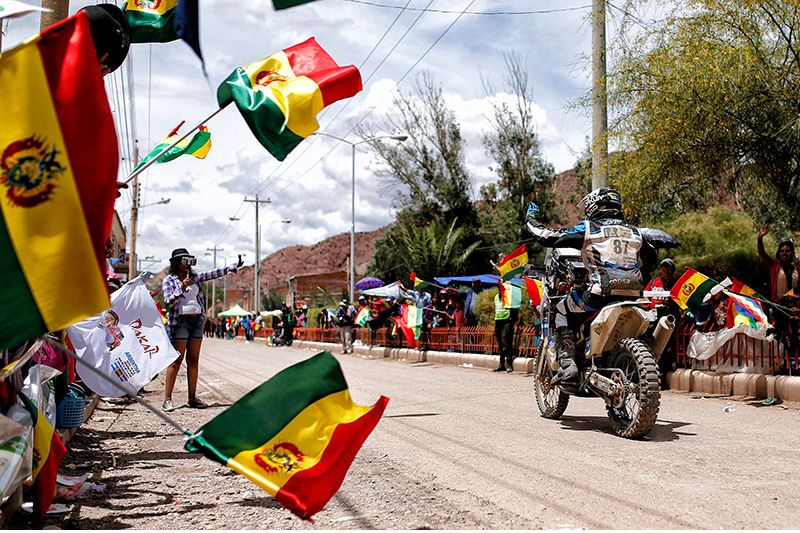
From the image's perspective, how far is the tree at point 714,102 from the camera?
12.7 meters

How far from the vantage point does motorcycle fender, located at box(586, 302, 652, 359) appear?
677cm

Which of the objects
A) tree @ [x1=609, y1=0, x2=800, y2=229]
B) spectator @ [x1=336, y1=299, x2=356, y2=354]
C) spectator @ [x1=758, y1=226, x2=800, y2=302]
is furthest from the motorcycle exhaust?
spectator @ [x1=336, y1=299, x2=356, y2=354]

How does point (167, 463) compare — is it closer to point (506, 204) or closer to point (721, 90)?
point (721, 90)

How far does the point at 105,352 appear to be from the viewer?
6.80 m

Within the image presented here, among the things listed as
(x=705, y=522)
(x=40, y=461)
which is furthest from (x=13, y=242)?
(x=705, y=522)

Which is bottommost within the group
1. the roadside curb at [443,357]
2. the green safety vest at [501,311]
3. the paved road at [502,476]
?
the paved road at [502,476]

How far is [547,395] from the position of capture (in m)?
8.18

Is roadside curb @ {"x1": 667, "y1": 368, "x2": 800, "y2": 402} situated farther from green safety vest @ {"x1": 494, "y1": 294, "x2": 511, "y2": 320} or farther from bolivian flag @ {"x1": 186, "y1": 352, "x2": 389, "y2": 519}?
bolivian flag @ {"x1": 186, "y1": 352, "x2": 389, "y2": 519}

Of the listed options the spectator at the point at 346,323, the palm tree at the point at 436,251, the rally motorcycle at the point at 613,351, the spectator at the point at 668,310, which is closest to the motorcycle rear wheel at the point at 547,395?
the rally motorcycle at the point at 613,351

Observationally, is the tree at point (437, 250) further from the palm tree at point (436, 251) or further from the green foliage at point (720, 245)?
the green foliage at point (720, 245)

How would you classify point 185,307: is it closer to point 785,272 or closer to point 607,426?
point 607,426

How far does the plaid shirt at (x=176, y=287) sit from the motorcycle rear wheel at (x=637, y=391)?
181 inches

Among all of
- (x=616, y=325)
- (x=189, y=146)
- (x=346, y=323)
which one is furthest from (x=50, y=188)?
(x=346, y=323)

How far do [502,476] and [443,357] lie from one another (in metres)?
15.3
